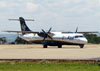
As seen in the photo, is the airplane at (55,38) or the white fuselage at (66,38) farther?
the airplane at (55,38)

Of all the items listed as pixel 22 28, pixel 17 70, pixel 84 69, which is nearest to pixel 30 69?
pixel 17 70

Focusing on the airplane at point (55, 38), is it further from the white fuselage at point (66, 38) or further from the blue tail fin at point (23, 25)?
the blue tail fin at point (23, 25)

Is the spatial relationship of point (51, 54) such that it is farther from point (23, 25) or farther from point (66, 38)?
point (23, 25)

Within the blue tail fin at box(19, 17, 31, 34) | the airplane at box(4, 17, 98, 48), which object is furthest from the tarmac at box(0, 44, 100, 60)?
the blue tail fin at box(19, 17, 31, 34)

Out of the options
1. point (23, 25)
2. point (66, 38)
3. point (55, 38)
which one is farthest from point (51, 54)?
point (23, 25)

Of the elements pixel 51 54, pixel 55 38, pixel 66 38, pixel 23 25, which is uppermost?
pixel 23 25

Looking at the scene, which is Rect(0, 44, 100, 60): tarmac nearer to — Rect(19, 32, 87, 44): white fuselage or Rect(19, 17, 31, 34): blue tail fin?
Rect(19, 32, 87, 44): white fuselage

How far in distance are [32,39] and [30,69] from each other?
1737 inches

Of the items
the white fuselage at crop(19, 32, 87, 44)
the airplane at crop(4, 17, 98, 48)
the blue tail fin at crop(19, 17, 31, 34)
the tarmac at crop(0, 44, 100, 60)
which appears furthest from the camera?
the blue tail fin at crop(19, 17, 31, 34)

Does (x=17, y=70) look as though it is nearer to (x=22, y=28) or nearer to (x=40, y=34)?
(x=40, y=34)

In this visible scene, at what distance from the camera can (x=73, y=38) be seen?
58031mm

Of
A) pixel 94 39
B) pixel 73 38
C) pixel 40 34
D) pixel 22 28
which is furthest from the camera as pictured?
pixel 94 39

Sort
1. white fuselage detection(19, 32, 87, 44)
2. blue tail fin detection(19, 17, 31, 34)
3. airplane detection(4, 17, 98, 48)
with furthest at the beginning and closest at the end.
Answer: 1. blue tail fin detection(19, 17, 31, 34)
2. airplane detection(4, 17, 98, 48)
3. white fuselage detection(19, 32, 87, 44)

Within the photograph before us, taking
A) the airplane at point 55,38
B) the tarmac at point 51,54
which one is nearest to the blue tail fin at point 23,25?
the airplane at point 55,38
